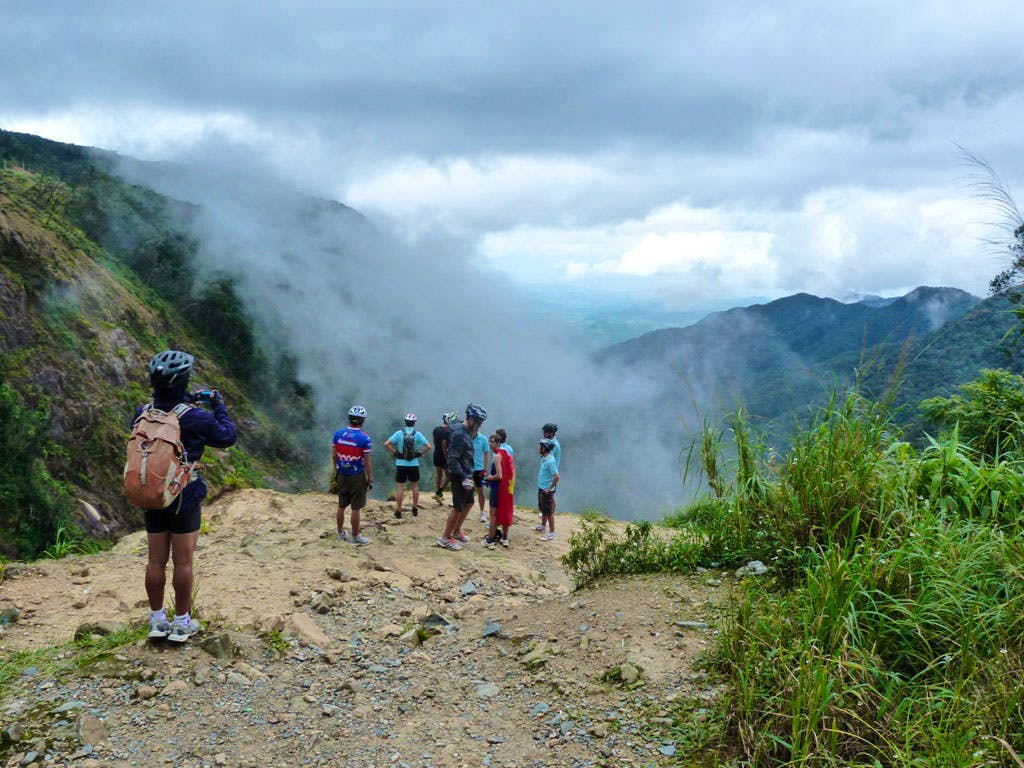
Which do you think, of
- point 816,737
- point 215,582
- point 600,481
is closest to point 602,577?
point 816,737

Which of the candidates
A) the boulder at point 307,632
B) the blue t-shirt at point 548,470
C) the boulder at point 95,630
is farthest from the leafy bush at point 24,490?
the boulder at point 307,632

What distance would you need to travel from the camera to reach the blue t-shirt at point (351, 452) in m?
8.69

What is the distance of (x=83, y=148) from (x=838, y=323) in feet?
347

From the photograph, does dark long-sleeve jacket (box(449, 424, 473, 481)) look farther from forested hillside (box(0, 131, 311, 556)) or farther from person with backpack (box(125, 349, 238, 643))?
forested hillside (box(0, 131, 311, 556))

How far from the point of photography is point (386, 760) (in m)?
3.54

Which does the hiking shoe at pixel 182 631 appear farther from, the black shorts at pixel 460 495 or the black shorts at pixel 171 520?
the black shorts at pixel 460 495

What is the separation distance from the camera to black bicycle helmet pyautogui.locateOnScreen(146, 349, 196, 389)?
13.8ft

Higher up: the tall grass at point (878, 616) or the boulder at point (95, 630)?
the tall grass at point (878, 616)

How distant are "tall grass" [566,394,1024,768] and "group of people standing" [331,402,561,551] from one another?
15.3 ft

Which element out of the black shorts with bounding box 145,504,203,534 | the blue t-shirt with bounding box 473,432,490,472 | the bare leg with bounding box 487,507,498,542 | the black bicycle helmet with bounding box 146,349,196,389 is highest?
the black bicycle helmet with bounding box 146,349,196,389

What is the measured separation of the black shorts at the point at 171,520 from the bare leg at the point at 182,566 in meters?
0.05

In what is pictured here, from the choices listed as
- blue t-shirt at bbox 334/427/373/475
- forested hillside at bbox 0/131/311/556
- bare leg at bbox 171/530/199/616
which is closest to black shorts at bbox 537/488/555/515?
blue t-shirt at bbox 334/427/373/475

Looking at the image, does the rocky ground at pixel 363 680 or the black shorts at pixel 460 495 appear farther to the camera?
the black shorts at pixel 460 495

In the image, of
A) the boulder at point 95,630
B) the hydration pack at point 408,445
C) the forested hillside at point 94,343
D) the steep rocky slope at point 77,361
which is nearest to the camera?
the boulder at point 95,630
